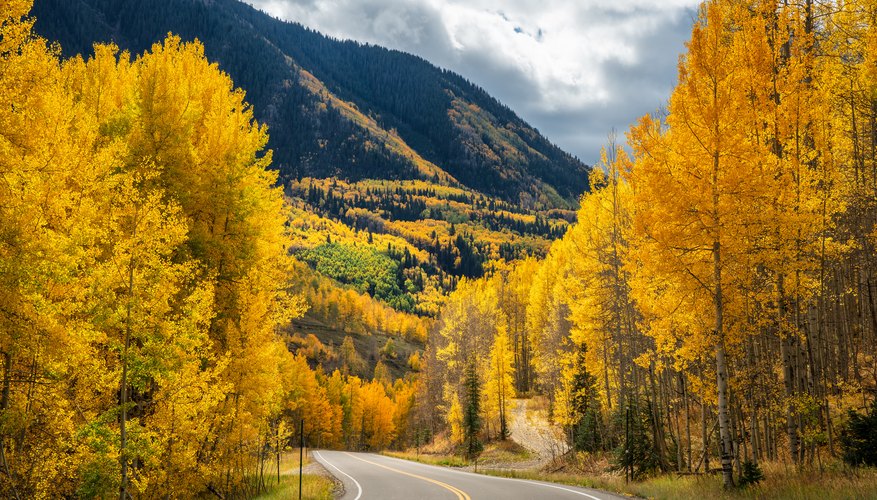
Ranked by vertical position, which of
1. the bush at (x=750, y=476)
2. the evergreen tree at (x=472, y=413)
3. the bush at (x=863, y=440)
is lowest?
the evergreen tree at (x=472, y=413)

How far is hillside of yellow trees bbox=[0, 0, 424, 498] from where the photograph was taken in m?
10.2

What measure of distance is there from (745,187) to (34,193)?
47.2 feet

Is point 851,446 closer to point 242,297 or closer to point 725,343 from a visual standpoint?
point 725,343

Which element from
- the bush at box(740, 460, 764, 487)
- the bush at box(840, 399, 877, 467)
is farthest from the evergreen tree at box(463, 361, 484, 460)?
the bush at box(840, 399, 877, 467)

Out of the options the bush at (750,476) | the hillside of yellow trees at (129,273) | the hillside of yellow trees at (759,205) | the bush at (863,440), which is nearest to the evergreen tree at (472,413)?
the hillside of yellow trees at (129,273)

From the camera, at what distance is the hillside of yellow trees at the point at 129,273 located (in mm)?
10172

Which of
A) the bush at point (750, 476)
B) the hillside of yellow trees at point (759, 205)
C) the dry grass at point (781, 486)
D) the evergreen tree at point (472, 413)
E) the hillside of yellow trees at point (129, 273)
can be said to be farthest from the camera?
the evergreen tree at point (472, 413)

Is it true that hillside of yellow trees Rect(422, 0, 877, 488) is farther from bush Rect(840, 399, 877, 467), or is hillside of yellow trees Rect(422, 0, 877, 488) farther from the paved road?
the paved road

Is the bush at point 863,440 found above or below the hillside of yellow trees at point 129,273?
below

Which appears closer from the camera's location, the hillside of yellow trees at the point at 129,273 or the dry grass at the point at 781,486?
the dry grass at the point at 781,486

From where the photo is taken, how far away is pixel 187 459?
13039 millimetres

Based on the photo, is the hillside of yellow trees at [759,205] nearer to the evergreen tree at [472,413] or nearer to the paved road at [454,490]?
the paved road at [454,490]

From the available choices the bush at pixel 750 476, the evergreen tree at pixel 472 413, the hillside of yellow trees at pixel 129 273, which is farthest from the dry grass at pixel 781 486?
the evergreen tree at pixel 472 413

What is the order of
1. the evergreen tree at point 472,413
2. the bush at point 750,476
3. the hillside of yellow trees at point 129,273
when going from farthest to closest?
the evergreen tree at point 472,413 < the bush at point 750,476 < the hillside of yellow trees at point 129,273
